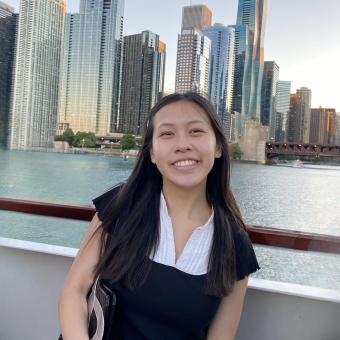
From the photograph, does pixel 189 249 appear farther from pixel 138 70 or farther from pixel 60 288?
pixel 138 70

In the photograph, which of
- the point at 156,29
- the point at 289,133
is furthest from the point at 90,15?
the point at 289,133

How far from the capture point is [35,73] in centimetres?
522

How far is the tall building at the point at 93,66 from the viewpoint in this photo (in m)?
3.61

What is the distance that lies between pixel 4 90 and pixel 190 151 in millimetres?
3915

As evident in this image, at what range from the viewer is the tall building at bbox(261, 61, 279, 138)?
293cm

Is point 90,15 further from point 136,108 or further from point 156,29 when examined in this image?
point 136,108

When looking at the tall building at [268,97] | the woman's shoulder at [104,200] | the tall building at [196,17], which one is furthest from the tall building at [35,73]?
the woman's shoulder at [104,200]

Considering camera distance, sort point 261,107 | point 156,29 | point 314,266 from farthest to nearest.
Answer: point 156,29 < point 261,107 < point 314,266

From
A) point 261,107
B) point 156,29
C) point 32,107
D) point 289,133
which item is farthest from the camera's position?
point 32,107

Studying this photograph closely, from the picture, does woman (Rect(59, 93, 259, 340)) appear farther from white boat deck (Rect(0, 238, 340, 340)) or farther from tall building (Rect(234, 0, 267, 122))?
tall building (Rect(234, 0, 267, 122))

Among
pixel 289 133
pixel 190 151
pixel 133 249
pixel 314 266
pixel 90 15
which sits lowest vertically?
pixel 314 266

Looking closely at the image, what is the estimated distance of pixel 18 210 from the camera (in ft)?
5.07

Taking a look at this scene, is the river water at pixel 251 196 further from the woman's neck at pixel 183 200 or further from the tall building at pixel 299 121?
the tall building at pixel 299 121

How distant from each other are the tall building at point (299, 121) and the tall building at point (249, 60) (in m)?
0.30
